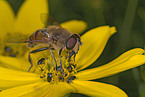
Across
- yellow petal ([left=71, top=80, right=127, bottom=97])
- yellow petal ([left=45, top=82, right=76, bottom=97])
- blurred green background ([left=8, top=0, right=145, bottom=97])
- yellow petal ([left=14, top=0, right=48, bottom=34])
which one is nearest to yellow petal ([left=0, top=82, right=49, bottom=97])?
yellow petal ([left=45, top=82, right=76, bottom=97])

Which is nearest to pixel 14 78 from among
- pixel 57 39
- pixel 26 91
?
pixel 26 91

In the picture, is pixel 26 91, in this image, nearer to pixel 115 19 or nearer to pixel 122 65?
pixel 122 65

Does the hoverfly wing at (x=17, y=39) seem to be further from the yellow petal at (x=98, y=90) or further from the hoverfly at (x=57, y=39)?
the yellow petal at (x=98, y=90)

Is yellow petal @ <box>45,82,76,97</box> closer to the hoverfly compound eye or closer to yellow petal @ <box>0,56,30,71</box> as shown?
the hoverfly compound eye

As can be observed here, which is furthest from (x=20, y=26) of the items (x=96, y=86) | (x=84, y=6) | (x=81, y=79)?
(x=96, y=86)

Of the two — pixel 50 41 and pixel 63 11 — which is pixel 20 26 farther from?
pixel 50 41

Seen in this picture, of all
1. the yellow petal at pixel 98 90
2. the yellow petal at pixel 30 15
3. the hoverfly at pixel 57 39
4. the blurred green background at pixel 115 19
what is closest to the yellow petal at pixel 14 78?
the hoverfly at pixel 57 39
